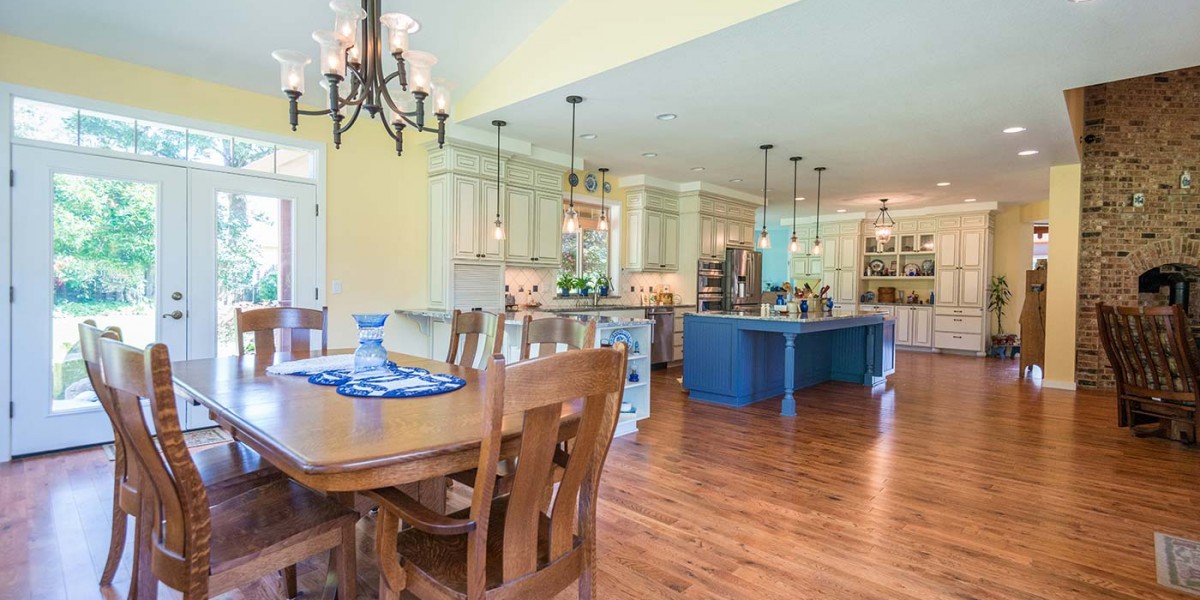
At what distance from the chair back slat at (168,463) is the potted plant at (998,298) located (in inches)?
423

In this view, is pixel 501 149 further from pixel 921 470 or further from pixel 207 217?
pixel 921 470

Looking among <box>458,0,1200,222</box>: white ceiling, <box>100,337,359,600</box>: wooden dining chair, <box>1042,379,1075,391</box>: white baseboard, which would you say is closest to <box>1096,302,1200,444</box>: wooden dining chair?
<box>458,0,1200,222</box>: white ceiling

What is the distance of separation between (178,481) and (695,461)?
9.20ft

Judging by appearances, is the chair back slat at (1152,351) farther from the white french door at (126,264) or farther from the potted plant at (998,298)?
the white french door at (126,264)

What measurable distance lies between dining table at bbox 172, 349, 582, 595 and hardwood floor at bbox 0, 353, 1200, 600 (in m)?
0.76

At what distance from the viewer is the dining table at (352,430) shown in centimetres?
118

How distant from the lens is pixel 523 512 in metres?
1.30

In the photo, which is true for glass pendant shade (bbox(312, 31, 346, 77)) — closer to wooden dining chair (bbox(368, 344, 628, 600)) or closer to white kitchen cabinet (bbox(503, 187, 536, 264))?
wooden dining chair (bbox(368, 344, 628, 600))

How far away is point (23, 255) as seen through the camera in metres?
3.37

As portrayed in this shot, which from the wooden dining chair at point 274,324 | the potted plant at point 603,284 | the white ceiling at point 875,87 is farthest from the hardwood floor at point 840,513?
the potted plant at point 603,284

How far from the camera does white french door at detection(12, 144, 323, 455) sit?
3.42 meters

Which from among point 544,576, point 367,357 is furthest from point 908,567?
point 367,357

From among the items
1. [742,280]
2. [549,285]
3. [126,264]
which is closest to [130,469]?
[126,264]

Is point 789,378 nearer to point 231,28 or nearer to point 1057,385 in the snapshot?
point 1057,385
